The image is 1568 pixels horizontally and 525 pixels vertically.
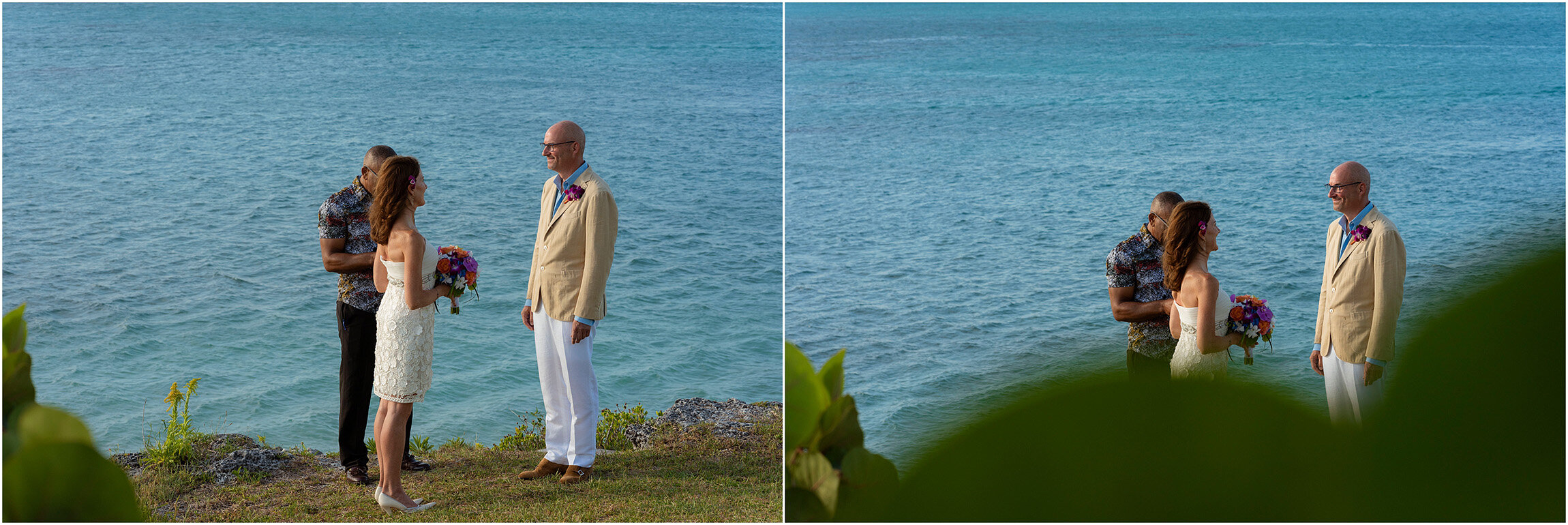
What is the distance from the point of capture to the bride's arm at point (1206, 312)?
3982 millimetres

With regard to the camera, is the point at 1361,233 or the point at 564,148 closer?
the point at 1361,233

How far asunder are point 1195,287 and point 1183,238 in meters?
0.19

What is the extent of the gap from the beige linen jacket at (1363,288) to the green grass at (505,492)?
2.38 m

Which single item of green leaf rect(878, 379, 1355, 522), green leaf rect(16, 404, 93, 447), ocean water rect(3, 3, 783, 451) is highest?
green leaf rect(878, 379, 1355, 522)

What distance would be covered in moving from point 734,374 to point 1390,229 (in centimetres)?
783

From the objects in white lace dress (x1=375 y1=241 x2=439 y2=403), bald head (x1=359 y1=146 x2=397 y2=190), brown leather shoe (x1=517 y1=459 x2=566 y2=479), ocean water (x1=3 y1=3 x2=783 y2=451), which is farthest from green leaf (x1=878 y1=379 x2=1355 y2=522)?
ocean water (x1=3 y1=3 x2=783 y2=451)

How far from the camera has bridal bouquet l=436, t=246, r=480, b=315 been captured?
4.44m

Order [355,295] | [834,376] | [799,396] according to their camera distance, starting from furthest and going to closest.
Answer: [355,295] < [834,376] < [799,396]

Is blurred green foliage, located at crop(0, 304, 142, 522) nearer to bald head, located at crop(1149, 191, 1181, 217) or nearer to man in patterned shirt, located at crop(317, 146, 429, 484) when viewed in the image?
man in patterned shirt, located at crop(317, 146, 429, 484)

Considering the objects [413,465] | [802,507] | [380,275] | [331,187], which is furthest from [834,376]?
[331,187]

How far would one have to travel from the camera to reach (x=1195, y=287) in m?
4.08

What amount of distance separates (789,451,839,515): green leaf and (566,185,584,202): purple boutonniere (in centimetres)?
293

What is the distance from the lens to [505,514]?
14.6 ft

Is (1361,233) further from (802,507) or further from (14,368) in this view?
(14,368)
